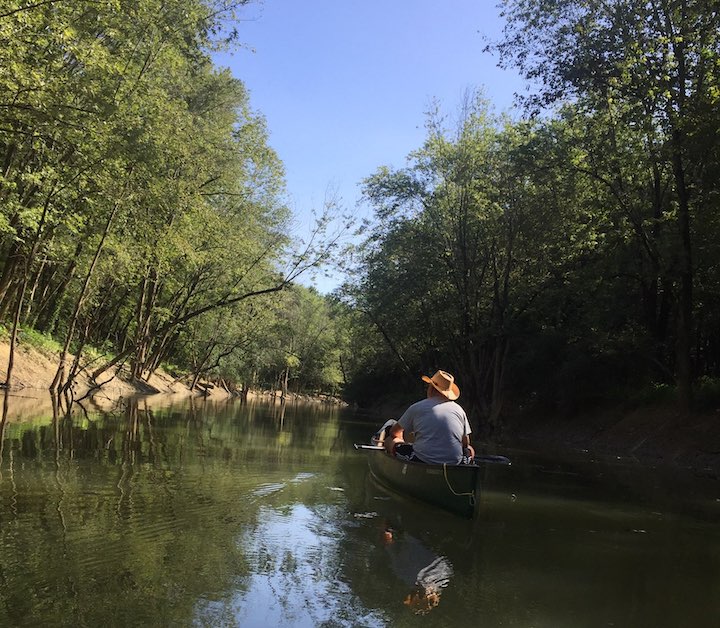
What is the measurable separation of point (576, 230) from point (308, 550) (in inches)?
747

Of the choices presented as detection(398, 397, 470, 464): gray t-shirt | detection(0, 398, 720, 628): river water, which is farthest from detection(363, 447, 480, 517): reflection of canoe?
detection(398, 397, 470, 464): gray t-shirt

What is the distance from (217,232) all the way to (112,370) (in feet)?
33.2

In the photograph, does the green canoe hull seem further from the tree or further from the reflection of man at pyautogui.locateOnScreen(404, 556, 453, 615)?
the tree

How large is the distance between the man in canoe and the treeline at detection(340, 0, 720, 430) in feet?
30.4

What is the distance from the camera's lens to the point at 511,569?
544 centimetres

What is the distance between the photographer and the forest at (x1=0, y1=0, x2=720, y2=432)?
13.3 meters

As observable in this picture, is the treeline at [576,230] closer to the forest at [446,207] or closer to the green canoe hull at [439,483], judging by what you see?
the forest at [446,207]

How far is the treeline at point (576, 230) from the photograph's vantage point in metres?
15.8

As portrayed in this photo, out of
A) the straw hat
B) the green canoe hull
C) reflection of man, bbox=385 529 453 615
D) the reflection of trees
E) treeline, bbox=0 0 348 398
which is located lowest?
reflection of man, bbox=385 529 453 615

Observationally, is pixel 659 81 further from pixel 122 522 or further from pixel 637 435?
pixel 122 522

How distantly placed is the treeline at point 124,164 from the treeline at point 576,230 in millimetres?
6868

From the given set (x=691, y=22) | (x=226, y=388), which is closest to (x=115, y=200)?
(x=691, y=22)

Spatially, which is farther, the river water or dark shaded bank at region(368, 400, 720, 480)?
dark shaded bank at region(368, 400, 720, 480)

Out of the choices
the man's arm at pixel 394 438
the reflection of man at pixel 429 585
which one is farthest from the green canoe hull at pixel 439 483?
the reflection of man at pixel 429 585
